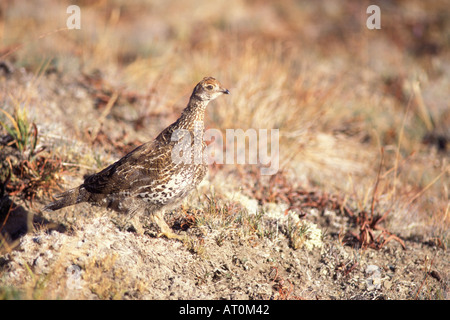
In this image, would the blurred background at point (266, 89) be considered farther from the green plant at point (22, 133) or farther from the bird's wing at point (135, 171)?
the bird's wing at point (135, 171)

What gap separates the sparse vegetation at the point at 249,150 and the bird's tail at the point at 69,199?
0.79ft

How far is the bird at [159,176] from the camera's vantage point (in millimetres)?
4254

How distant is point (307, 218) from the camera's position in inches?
225

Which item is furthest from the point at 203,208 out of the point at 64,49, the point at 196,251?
the point at 64,49

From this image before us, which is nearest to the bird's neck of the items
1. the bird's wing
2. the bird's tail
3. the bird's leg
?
the bird's wing

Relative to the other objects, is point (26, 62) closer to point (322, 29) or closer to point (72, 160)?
point (72, 160)

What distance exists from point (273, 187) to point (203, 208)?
4.83 feet

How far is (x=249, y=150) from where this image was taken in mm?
7223

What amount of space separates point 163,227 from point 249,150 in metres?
2.95

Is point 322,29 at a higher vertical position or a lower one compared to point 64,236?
higher

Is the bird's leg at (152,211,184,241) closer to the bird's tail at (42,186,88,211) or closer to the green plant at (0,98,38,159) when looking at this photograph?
the bird's tail at (42,186,88,211)

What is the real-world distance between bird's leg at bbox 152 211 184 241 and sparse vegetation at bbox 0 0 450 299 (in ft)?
0.31

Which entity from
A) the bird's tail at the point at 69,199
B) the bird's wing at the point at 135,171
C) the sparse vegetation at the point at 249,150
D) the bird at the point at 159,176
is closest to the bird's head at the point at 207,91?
the bird at the point at 159,176

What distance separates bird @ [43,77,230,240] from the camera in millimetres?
4254
